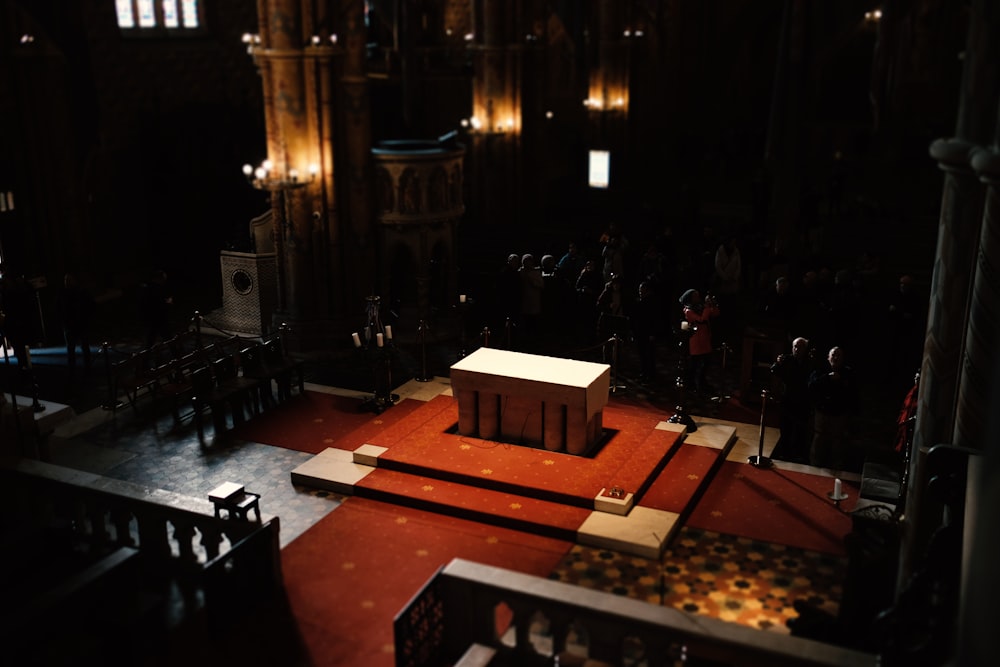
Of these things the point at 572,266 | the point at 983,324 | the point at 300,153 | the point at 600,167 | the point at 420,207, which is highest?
the point at 300,153

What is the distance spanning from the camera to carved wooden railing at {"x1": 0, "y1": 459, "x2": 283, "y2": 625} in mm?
9125

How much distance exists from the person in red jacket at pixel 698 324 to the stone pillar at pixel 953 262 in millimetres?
5290

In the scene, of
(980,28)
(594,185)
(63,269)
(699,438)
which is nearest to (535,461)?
(699,438)

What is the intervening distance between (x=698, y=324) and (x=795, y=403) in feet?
7.18

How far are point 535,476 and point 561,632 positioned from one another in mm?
4375

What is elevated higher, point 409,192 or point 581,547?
point 409,192

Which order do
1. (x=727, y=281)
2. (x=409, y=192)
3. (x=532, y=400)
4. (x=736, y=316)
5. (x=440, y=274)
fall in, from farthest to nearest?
(x=440, y=274), (x=736, y=316), (x=409, y=192), (x=727, y=281), (x=532, y=400)

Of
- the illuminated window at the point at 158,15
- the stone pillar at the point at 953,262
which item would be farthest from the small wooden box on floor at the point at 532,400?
the illuminated window at the point at 158,15

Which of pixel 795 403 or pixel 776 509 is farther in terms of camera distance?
pixel 795 403

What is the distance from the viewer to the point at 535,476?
11.7 m

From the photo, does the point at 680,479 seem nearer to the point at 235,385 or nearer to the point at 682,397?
the point at 682,397

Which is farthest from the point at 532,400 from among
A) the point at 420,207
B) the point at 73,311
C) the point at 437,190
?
the point at 73,311

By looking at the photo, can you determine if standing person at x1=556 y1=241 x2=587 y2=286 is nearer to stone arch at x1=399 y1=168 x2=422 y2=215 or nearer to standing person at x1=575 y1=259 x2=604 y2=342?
standing person at x1=575 y1=259 x2=604 y2=342

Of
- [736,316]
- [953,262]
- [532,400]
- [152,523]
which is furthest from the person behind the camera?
[736,316]
